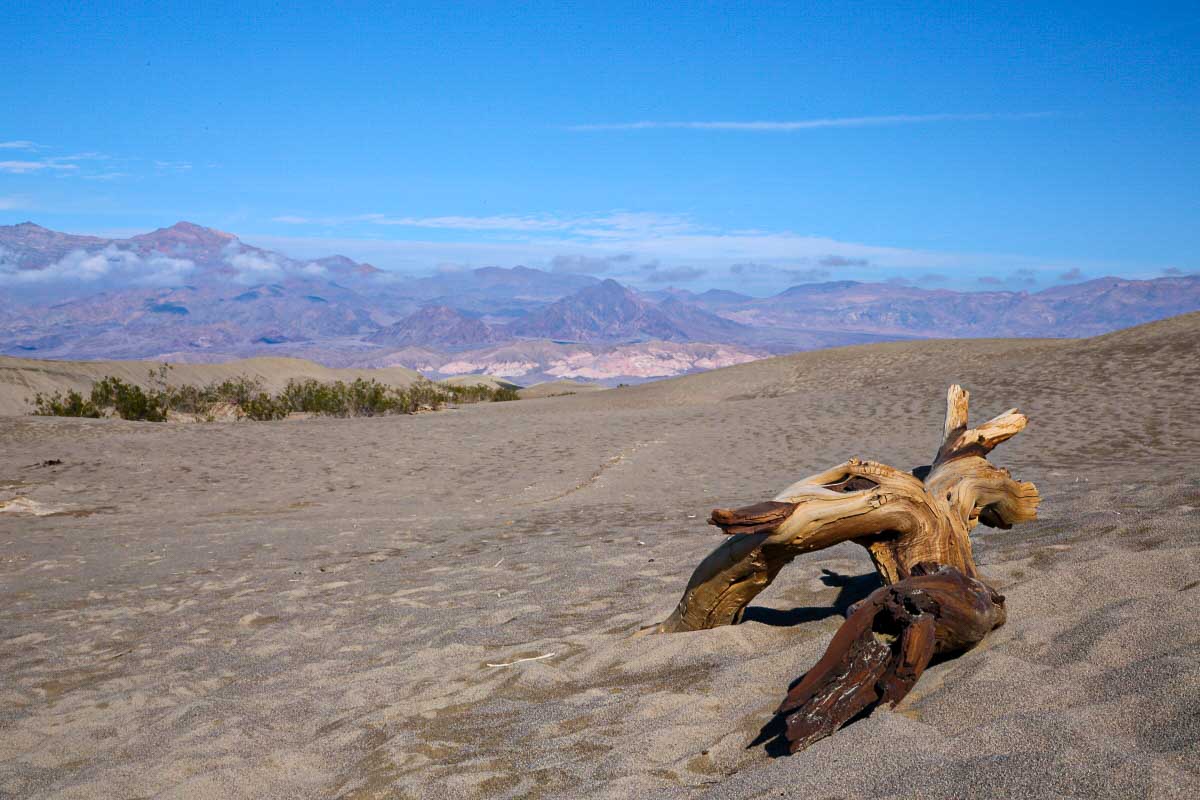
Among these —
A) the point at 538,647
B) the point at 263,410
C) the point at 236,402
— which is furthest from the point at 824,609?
the point at 236,402

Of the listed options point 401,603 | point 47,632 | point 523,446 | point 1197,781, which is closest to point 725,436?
point 523,446

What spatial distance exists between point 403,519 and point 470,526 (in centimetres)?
130

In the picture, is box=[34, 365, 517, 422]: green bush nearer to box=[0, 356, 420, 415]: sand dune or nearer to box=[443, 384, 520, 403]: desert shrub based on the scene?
box=[443, 384, 520, 403]: desert shrub

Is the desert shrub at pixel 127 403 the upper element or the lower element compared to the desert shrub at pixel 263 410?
upper

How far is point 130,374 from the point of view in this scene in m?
58.5

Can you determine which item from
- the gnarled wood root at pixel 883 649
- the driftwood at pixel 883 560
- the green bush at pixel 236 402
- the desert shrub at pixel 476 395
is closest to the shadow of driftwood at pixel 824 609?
the driftwood at pixel 883 560

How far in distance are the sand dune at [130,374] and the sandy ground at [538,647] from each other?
1499 inches

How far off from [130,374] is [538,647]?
2424 inches

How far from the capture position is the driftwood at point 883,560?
3297 mm

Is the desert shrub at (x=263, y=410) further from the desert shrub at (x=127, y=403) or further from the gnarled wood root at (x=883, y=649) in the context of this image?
the gnarled wood root at (x=883, y=649)

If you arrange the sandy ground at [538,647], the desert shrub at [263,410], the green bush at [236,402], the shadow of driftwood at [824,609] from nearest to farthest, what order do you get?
the sandy ground at [538,647]
the shadow of driftwood at [824,609]
the green bush at [236,402]
the desert shrub at [263,410]

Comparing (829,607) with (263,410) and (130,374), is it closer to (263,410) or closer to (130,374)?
(263,410)

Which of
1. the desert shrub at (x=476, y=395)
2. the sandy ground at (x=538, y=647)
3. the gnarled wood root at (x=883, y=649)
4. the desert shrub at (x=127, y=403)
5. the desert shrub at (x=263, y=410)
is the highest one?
the gnarled wood root at (x=883, y=649)

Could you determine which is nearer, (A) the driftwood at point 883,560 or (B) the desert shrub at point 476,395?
(A) the driftwood at point 883,560
